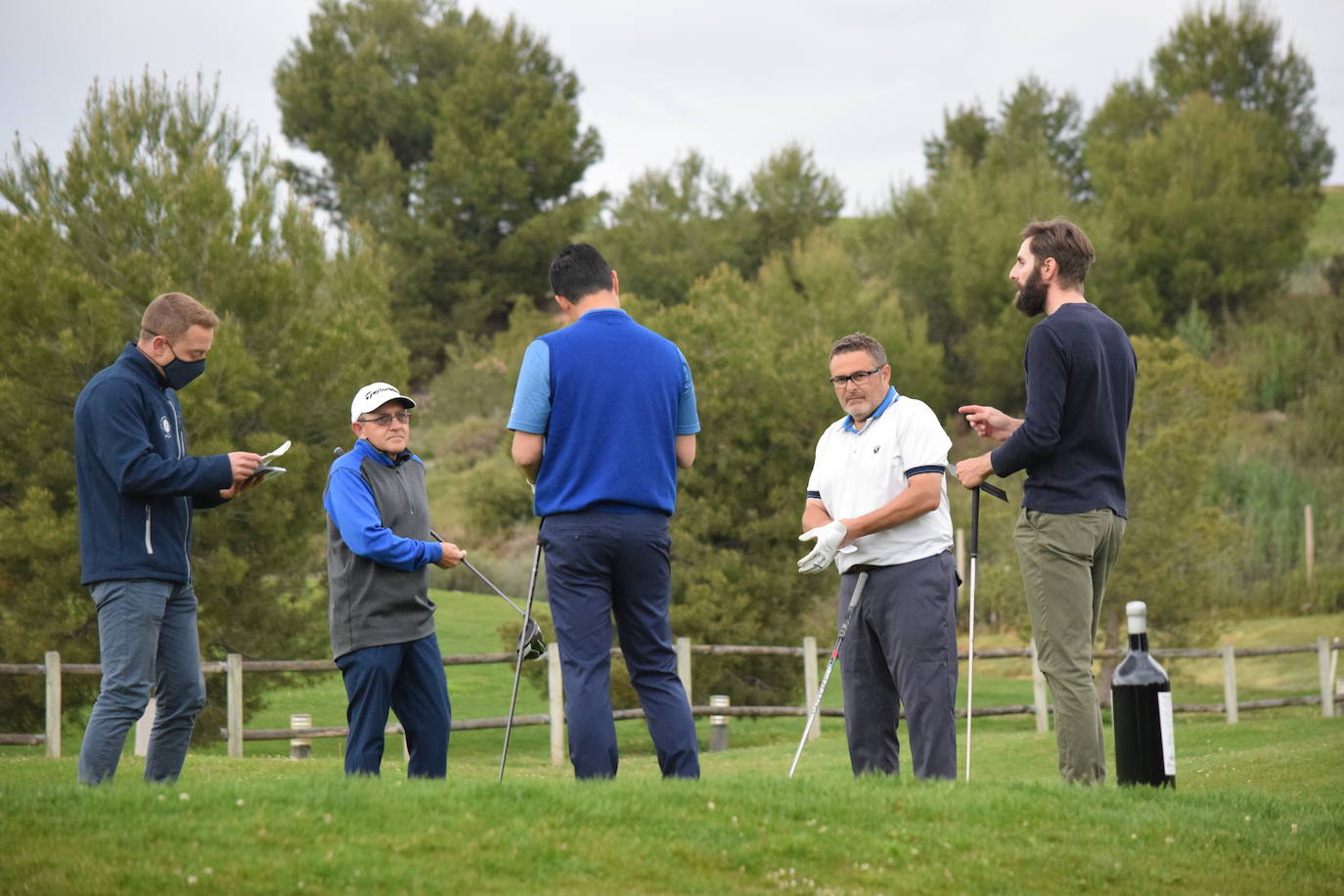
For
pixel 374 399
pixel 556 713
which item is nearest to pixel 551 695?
pixel 556 713

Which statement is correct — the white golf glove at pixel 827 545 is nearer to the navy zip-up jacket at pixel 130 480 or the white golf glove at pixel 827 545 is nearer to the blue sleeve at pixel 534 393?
the blue sleeve at pixel 534 393

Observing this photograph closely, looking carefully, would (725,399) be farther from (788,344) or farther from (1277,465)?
(1277,465)

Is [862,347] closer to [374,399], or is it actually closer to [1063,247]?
[1063,247]

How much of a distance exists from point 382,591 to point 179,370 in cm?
121

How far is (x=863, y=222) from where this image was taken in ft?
178

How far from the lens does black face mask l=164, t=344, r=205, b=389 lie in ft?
20.0

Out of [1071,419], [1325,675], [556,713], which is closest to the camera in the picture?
[1071,419]

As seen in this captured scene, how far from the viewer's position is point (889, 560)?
19.8ft

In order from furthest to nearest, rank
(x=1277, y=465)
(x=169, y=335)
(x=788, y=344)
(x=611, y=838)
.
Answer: (x=1277, y=465) < (x=788, y=344) < (x=169, y=335) < (x=611, y=838)

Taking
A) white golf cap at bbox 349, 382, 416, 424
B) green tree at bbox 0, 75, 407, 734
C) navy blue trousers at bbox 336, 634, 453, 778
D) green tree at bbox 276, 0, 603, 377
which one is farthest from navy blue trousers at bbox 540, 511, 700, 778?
green tree at bbox 276, 0, 603, 377

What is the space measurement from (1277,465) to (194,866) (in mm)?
39075

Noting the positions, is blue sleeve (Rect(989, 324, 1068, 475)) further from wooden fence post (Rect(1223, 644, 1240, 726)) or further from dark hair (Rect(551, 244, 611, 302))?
wooden fence post (Rect(1223, 644, 1240, 726))

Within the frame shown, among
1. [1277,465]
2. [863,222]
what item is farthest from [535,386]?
[863,222]

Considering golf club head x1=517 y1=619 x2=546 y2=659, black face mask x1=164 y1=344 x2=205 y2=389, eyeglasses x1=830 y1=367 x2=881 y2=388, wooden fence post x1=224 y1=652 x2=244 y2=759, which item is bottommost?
wooden fence post x1=224 y1=652 x2=244 y2=759
